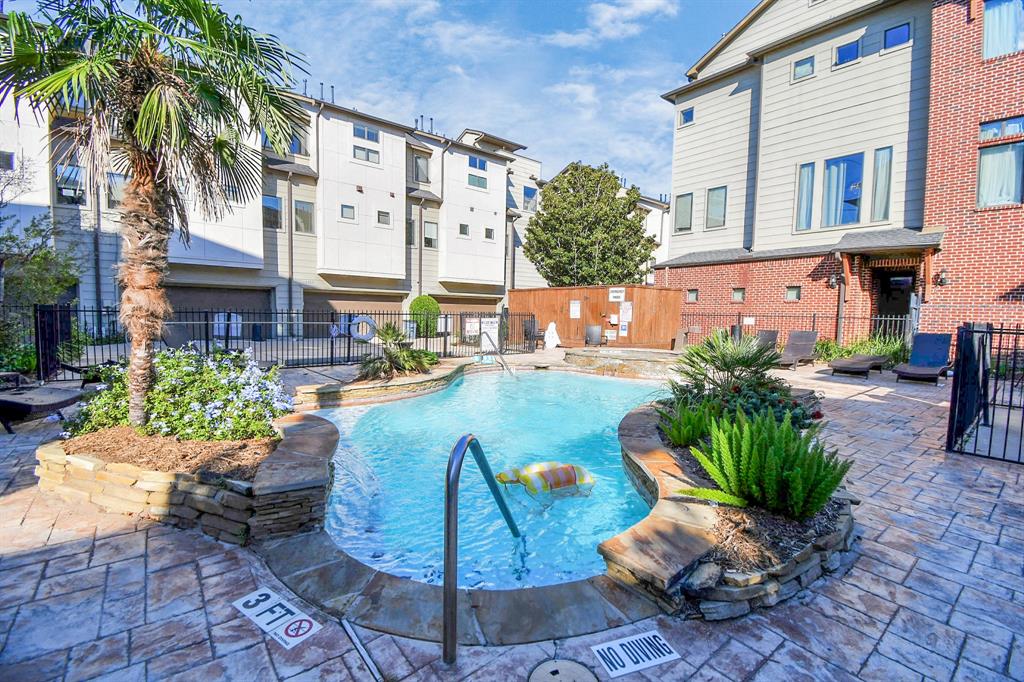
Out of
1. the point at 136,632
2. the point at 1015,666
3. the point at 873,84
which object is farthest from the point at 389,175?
the point at 1015,666

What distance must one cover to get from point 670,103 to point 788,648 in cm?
2025

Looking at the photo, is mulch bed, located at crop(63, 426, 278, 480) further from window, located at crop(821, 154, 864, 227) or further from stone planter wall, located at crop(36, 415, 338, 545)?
window, located at crop(821, 154, 864, 227)

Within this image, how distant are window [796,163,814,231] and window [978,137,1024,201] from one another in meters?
3.86

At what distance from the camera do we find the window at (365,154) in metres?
19.3

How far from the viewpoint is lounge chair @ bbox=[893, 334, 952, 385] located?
8945mm

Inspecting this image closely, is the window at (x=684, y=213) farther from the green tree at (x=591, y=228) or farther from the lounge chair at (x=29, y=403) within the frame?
the lounge chair at (x=29, y=403)

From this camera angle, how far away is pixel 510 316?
55.1 ft

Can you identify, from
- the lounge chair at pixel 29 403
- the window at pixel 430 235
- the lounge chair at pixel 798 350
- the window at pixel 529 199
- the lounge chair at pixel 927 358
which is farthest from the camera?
the window at pixel 529 199

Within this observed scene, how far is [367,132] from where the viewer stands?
1952 centimetres

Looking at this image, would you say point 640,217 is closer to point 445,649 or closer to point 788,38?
point 788,38

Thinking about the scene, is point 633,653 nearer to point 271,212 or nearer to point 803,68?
point 803,68

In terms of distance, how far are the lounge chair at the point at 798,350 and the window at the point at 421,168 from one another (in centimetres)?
1775

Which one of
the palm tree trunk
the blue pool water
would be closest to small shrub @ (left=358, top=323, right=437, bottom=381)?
the blue pool water

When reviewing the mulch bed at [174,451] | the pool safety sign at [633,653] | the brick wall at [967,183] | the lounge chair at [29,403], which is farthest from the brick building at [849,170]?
the lounge chair at [29,403]
